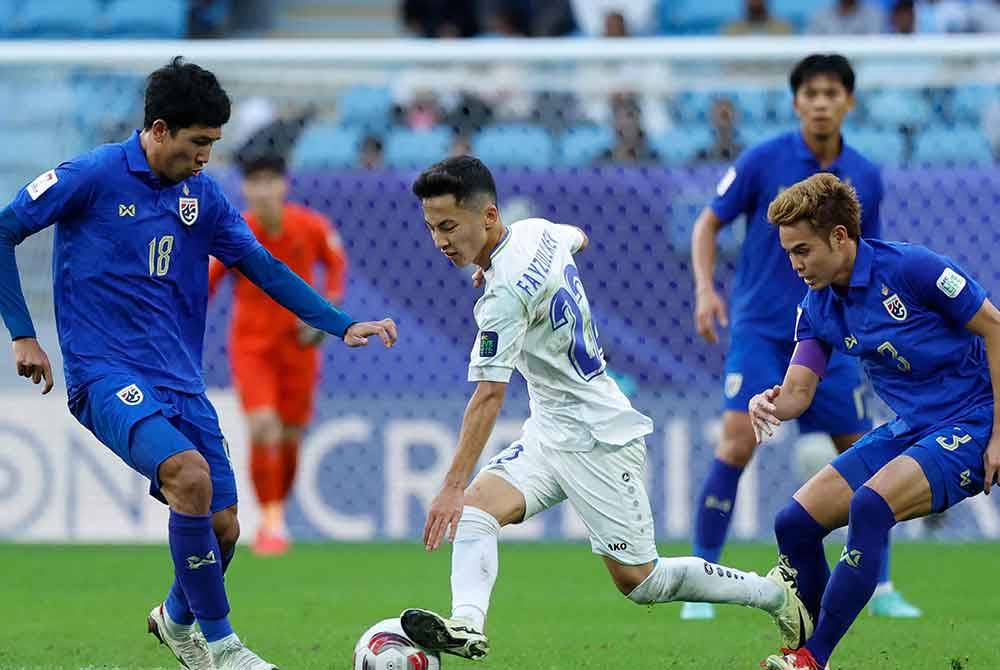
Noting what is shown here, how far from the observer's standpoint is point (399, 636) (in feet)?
16.7

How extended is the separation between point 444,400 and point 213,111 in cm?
538

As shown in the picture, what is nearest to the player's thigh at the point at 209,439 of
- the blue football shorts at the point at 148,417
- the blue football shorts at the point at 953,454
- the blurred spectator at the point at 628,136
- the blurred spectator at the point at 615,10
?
the blue football shorts at the point at 148,417

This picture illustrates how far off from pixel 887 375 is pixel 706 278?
201cm

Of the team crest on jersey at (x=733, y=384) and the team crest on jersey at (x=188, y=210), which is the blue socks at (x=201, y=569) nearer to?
the team crest on jersey at (x=188, y=210)

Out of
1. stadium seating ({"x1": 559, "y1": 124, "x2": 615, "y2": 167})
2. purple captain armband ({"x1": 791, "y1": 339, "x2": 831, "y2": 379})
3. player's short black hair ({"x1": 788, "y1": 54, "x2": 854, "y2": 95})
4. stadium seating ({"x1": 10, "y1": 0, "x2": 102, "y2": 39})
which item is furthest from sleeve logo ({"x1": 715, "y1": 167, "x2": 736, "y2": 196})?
stadium seating ({"x1": 10, "y1": 0, "x2": 102, "y2": 39})

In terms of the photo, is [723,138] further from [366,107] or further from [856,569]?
[856,569]

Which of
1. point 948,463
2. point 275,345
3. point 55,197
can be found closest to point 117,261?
point 55,197

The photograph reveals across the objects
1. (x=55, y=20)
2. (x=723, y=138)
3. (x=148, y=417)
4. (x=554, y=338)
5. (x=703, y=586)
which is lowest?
(x=703, y=586)

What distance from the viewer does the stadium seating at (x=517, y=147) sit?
10875mm

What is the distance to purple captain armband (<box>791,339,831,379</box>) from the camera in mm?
5660

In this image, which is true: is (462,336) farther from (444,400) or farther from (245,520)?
(245,520)

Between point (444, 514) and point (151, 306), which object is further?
point (151, 306)

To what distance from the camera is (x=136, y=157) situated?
5.65m

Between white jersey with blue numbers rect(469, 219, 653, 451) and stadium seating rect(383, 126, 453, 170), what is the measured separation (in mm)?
5310
